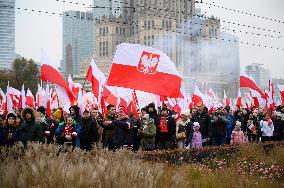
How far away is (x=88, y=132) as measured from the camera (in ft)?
32.9

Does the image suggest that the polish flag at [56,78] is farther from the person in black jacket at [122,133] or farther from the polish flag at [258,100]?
the polish flag at [258,100]

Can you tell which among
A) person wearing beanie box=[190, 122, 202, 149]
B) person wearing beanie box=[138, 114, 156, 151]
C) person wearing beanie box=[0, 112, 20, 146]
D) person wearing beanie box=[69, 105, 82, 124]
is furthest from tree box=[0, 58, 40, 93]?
person wearing beanie box=[0, 112, 20, 146]

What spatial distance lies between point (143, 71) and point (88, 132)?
3.02 meters

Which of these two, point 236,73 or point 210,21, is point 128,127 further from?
point 236,73

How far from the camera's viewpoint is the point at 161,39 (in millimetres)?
99375

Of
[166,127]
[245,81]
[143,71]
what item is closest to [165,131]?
[166,127]

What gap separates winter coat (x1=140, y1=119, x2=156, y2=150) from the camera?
1113 centimetres

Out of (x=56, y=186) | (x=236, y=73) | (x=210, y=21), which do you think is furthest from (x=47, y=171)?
(x=236, y=73)

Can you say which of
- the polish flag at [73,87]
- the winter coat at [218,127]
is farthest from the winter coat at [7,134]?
the winter coat at [218,127]

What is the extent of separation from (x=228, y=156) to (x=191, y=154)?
118 cm

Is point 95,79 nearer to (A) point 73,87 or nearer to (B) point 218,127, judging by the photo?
(B) point 218,127

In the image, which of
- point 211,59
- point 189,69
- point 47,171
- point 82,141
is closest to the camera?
point 47,171

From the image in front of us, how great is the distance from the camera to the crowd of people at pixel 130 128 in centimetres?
958

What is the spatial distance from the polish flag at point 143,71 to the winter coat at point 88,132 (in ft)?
6.88
